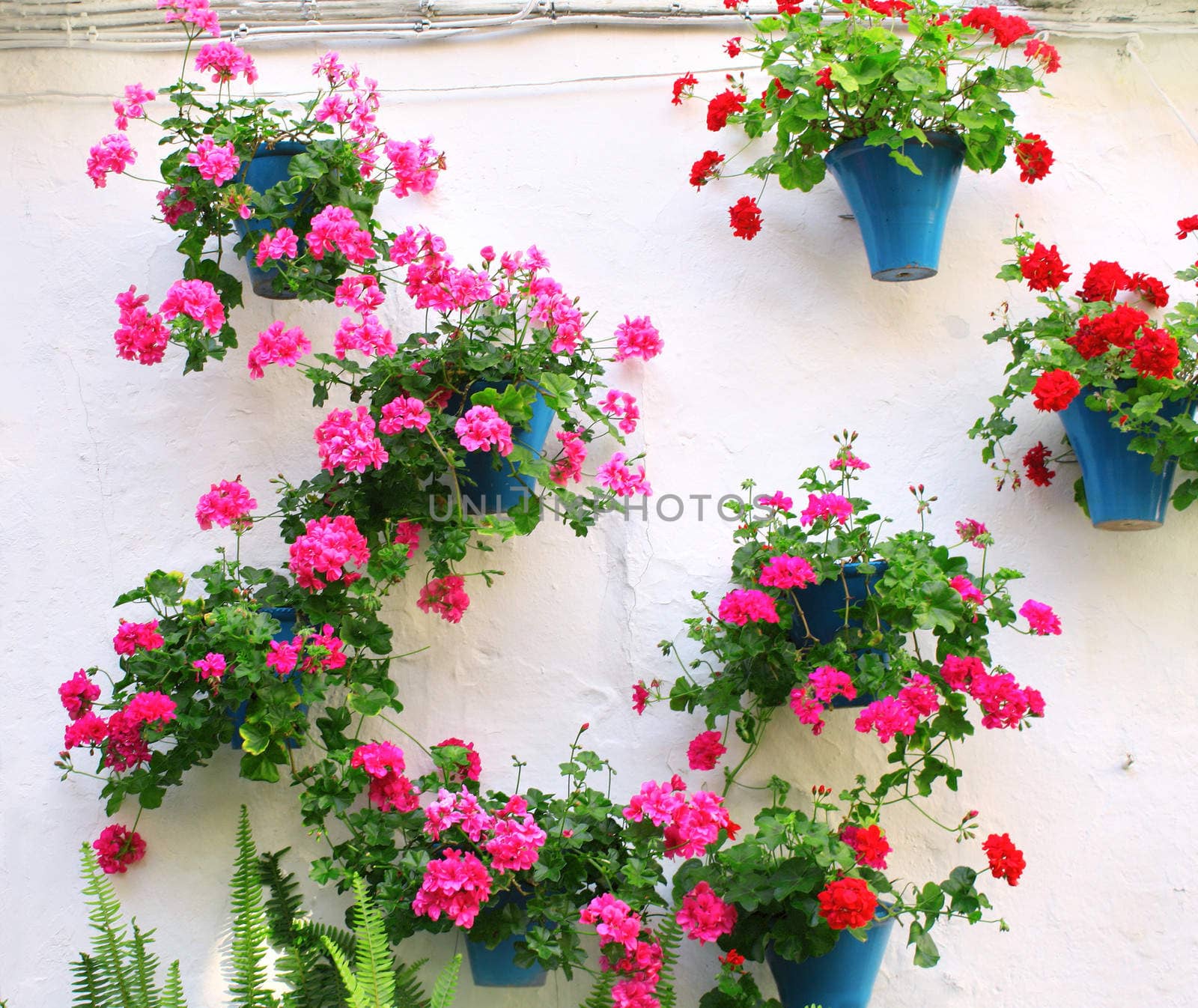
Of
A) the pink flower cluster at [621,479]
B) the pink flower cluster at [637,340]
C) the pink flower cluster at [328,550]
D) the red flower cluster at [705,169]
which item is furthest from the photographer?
the red flower cluster at [705,169]

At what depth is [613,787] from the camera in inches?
87.3

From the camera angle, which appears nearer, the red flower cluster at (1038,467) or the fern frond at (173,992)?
the fern frond at (173,992)

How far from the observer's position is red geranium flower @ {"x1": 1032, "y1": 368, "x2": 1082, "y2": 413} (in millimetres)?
2072

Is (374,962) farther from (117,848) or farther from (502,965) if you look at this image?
(117,848)

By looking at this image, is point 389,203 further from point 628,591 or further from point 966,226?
point 966,226

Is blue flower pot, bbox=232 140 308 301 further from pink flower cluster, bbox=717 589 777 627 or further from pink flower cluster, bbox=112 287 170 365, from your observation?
pink flower cluster, bbox=717 589 777 627

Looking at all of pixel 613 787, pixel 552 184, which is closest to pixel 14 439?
pixel 552 184

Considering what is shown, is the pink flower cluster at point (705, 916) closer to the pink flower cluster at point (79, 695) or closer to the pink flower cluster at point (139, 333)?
the pink flower cluster at point (79, 695)

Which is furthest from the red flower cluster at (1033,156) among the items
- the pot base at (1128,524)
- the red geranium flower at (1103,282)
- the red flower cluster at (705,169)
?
the pot base at (1128,524)

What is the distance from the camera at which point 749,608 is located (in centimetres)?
200

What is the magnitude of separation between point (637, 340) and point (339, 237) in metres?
0.59

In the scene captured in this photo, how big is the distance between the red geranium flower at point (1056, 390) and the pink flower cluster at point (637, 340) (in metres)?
0.71

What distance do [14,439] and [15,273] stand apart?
1.17 ft

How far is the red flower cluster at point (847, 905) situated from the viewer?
179 centimetres
